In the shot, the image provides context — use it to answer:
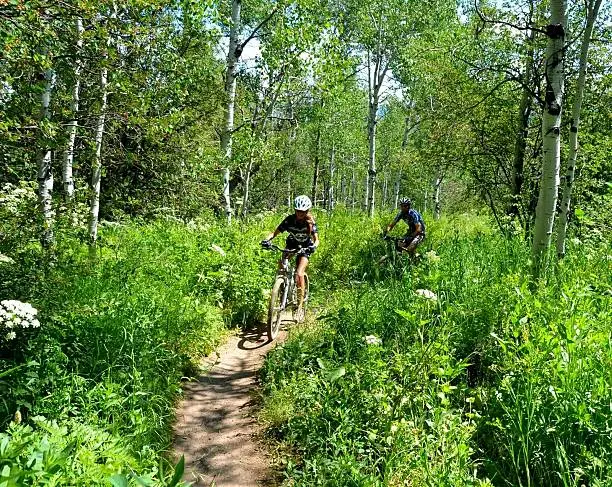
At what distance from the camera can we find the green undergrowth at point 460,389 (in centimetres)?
323

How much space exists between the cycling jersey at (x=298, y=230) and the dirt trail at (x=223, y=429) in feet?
7.49

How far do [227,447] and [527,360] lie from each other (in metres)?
3.02

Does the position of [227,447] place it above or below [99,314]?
below

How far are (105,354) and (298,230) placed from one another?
14.1ft

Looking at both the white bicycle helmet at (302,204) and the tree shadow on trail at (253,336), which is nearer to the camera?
the tree shadow on trail at (253,336)

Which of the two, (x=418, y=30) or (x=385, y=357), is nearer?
(x=385, y=357)

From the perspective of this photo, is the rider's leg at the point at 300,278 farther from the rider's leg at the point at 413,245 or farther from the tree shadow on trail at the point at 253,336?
the rider's leg at the point at 413,245

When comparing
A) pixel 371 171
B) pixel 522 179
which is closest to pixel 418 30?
pixel 371 171

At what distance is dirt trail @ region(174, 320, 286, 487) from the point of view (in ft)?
14.1

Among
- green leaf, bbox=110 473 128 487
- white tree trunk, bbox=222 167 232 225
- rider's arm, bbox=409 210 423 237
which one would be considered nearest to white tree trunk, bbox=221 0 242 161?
white tree trunk, bbox=222 167 232 225

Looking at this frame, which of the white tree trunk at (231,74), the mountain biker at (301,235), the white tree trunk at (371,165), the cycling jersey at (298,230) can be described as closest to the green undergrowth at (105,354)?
the mountain biker at (301,235)

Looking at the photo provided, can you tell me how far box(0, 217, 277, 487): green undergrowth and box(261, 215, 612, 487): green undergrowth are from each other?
4.21ft

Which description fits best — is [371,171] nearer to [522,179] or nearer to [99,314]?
[522,179]

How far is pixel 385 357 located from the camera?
16.6 feet
